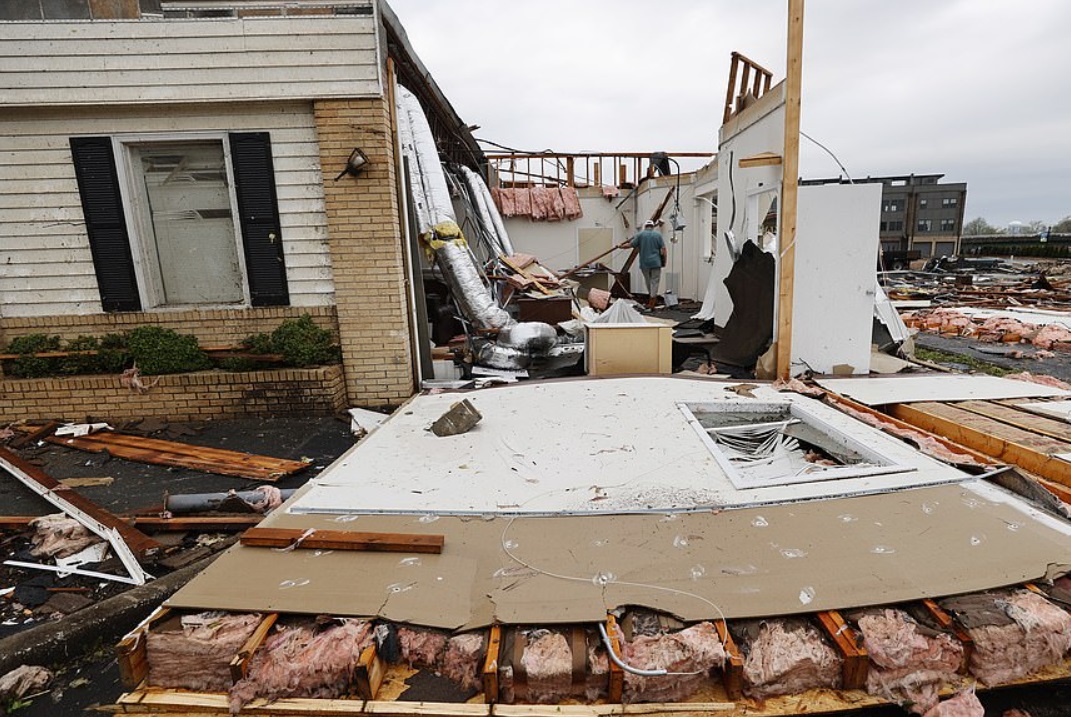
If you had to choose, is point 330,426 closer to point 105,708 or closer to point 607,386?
point 607,386

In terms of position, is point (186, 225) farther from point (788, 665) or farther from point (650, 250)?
point (650, 250)

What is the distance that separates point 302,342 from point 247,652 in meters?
4.07

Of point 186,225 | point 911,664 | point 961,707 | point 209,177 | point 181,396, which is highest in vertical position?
point 209,177

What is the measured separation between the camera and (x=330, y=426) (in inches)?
200

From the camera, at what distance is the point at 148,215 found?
17.6 feet

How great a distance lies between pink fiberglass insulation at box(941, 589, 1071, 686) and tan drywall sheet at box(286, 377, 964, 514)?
85 cm

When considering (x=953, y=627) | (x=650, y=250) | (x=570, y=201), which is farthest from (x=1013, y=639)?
(x=570, y=201)

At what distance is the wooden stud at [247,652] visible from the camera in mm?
1597

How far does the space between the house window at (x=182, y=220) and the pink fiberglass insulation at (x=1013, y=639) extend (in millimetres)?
5675

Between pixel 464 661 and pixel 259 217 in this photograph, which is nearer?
pixel 464 661

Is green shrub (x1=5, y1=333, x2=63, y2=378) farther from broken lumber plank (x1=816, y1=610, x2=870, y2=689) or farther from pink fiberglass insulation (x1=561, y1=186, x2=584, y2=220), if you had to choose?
pink fiberglass insulation (x1=561, y1=186, x2=584, y2=220)

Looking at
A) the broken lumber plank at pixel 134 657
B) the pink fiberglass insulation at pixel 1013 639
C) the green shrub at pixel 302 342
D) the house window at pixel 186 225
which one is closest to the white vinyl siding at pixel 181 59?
→ the house window at pixel 186 225

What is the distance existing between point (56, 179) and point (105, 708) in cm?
553

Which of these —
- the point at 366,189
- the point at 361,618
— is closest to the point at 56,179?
the point at 366,189
